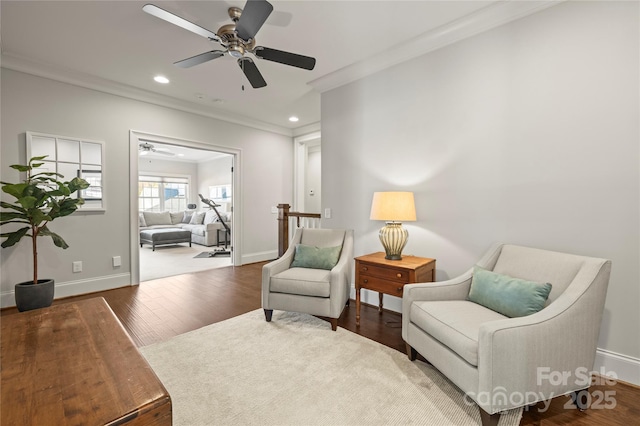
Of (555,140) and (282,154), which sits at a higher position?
(282,154)

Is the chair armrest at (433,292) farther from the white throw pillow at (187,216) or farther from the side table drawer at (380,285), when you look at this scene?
the white throw pillow at (187,216)

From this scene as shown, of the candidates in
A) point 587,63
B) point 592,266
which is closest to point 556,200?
point 592,266

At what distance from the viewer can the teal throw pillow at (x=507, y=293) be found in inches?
63.6

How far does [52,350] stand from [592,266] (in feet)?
9.01

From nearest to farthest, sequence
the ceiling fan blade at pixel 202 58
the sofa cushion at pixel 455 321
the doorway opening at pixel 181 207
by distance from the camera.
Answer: the sofa cushion at pixel 455 321
the ceiling fan blade at pixel 202 58
the doorway opening at pixel 181 207

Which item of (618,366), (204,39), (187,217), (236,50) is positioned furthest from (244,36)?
(187,217)

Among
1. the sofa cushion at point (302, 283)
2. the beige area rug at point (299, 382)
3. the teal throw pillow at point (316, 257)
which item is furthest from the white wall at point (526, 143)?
the beige area rug at point (299, 382)

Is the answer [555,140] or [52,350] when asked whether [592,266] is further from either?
[52,350]

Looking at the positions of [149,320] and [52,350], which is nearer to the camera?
[52,350]

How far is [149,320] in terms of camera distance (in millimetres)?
2775

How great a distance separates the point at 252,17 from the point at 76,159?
308 cm

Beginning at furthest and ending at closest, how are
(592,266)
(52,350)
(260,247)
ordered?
(260,247) → (592,266) → (52,350)

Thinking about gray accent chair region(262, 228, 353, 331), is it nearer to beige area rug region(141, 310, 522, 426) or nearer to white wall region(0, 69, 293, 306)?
beige area rug region(141, 310, 522, 426)

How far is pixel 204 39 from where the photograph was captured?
266 centimetres
